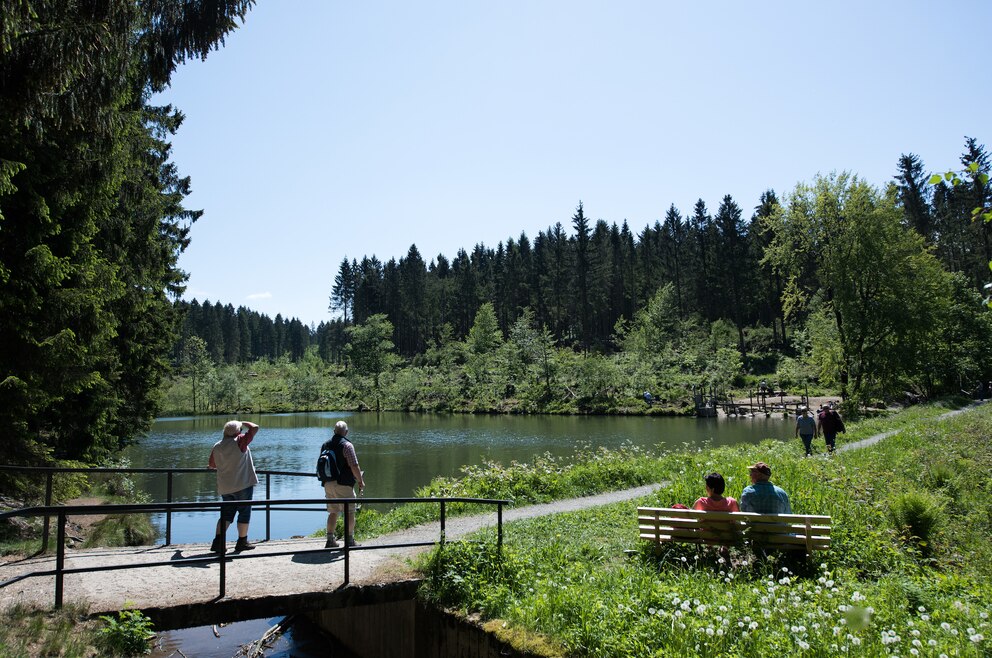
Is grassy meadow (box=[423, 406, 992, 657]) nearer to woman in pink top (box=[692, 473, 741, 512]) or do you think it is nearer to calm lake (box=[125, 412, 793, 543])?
woman in pink top (box=[692, 473, 741, 512])

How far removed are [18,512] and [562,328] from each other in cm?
9204

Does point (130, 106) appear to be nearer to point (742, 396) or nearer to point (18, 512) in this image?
point (18, 512)

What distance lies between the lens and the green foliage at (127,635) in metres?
5.13

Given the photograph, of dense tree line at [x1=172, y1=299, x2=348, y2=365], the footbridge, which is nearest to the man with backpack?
the footbridge

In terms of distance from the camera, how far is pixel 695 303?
84312mm

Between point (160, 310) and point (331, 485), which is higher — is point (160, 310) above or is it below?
above

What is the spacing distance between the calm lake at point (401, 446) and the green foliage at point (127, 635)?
9833 millimetres

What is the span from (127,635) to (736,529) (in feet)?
21.1

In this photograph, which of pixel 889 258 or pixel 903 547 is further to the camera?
pixel 889 258

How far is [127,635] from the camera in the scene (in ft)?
17.1

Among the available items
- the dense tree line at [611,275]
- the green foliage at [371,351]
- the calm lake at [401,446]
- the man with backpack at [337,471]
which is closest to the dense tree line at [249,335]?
the dense tree line at [611,275]

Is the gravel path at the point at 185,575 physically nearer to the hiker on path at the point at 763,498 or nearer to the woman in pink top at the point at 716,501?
the woman in pink top at the point at 716,501

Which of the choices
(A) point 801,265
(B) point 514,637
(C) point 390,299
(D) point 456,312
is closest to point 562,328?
(D) point 456,312

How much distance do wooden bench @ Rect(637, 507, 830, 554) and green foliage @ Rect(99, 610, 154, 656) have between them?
18.4 ft
